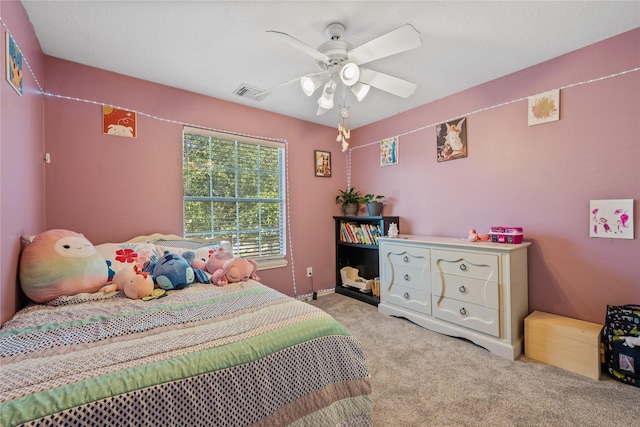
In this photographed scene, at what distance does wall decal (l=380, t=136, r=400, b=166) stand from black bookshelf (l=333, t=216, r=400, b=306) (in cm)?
73

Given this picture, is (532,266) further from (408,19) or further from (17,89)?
(17,89)

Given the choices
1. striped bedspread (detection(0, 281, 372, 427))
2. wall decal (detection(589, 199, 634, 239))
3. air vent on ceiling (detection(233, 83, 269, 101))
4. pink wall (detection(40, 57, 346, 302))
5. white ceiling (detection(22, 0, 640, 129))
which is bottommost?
striped bedspread (detection(0, 281, 372, 427))

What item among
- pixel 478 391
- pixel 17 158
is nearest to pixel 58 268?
pixel 17 158

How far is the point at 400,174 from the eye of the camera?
3342 mm

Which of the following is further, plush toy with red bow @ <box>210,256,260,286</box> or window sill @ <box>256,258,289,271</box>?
window sill @ <box>256,258,289,271</box>

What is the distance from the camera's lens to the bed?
714 millimetres

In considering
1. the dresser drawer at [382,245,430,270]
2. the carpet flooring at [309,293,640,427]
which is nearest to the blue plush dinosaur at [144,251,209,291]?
the carpet flooring at [309,293,640,427]

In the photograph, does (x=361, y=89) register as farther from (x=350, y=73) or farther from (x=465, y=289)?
(x=465, y=289)

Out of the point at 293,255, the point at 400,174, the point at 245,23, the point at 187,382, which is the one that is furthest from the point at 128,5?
the point at 400,174

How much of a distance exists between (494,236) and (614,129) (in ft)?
3.52

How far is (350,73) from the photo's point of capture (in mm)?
1605

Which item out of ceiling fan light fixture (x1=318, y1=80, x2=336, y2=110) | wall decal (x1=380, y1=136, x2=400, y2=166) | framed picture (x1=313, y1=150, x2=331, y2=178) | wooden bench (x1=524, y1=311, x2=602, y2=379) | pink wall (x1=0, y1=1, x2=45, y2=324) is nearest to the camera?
pink wall (x1=0, y1=1, x2=45, y2=324)

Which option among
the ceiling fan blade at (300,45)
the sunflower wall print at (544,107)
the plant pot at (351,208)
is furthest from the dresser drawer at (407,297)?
the ceiling fan blade at (300,45)

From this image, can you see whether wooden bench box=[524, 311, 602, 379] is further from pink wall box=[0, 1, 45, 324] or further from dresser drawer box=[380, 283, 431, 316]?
pink wall box=[0, 1, 45, 324]
